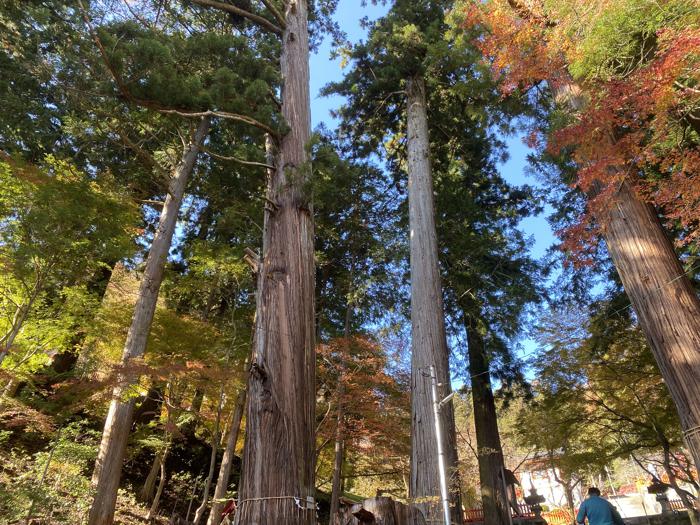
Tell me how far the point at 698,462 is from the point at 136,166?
1131 centimetres

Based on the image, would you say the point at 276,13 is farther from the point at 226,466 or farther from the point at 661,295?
the point at 226,466

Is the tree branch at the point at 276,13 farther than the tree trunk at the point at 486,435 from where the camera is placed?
No

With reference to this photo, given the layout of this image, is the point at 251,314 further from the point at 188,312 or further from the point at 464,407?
the point at 464,407

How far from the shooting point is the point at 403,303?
1054 cm

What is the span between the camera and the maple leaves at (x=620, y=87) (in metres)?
3.78

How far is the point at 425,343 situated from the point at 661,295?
2.66 m

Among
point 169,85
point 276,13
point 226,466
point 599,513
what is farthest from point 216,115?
point 226,466

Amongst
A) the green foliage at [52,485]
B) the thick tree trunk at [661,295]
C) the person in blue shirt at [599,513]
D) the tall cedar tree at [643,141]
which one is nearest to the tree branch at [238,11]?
the tall cedar tree at [643,141]

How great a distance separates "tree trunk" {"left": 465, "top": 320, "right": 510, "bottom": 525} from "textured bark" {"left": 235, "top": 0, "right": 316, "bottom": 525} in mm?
5971

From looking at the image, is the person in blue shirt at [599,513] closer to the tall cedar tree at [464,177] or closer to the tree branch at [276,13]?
the tall cedar tree at [464,177]

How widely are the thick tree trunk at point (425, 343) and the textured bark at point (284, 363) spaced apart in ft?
3.50

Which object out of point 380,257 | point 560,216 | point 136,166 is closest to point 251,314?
point 380,257

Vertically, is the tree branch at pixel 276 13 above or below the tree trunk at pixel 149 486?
above

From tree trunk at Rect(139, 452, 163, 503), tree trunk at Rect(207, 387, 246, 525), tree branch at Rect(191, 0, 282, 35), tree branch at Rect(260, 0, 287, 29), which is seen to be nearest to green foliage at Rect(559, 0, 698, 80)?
tree branch at Rect(260, 0, 287, 29)
